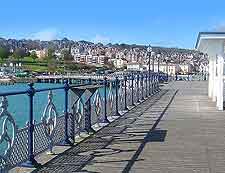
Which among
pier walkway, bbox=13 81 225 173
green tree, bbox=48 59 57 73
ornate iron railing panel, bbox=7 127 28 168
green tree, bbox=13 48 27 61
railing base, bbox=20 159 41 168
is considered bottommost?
pier walkway, bbox=13 81 225 173

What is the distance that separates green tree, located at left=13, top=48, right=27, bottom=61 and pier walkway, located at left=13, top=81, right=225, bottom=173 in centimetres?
12285

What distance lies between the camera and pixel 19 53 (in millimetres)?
138375

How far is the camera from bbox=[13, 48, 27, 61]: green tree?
136m

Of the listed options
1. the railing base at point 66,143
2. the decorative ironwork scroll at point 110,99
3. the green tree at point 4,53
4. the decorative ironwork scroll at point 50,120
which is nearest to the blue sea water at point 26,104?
the decorative ironwork scroll at point 110,99

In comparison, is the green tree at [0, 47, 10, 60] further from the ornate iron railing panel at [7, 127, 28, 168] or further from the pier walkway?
the ornate iron railing panel at [7, 127, 28, 168]

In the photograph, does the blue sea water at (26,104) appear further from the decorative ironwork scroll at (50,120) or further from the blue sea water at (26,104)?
the decorative ironwork scroll at (50,120)

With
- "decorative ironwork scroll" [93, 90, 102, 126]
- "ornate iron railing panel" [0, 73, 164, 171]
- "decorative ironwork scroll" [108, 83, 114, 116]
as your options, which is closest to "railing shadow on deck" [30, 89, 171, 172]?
"ornate iron railing panel" [0, 73, 164, 171]

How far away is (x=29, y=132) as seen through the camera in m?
8.32

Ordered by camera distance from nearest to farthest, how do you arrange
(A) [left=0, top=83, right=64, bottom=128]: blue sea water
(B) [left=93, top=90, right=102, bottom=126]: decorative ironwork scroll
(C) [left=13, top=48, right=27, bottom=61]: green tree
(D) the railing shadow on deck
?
(D) the railing shadow on deck
(A) [left=0, top=83, right=64, bottom=128]: blue sea water
(B) [left=93, top=90, right=102, bottom=126]: decorative ironwork scroll
(C) [left=13, top=48, right=27, bottom=61]: green tree

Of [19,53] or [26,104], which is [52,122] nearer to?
[26,104]

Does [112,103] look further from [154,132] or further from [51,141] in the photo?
[51,141]

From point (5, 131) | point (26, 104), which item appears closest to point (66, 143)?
point (26, 104)

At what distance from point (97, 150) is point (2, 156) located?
3122 mm

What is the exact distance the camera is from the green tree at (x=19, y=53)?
136 m
